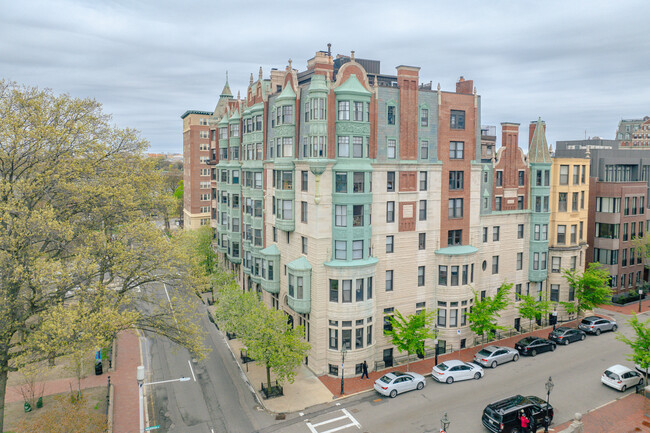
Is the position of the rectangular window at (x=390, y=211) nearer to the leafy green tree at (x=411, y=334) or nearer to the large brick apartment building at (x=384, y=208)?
the large brick apartment building at (x=384, y=208)

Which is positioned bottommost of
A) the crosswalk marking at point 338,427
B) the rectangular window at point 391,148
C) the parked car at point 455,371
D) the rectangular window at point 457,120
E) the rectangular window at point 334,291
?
the crosswalk marking at point 338,427

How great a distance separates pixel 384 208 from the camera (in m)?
40.7

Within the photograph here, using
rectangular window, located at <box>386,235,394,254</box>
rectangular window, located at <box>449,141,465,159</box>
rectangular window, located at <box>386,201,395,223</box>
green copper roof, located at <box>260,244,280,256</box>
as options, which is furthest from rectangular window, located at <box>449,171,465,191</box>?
green copper roof, located at <box>260,244,280,256</box>

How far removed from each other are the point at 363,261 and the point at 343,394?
35.4ft

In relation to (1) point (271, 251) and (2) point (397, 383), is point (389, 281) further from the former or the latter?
(1) point (271, 251)

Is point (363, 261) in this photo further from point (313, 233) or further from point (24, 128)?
point (24, 128)

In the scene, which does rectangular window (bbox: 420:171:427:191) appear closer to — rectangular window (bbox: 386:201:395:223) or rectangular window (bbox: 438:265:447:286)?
rectangular window (bbox: 386:201:395:223)

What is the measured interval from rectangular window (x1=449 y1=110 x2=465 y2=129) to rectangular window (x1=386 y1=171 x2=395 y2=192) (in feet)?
26.5

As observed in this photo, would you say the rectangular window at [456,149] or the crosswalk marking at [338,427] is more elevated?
the rectangular window at [456,149]

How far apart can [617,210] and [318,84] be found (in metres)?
46.5

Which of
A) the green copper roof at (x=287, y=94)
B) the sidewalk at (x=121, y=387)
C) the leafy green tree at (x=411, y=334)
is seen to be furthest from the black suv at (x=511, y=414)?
the green copper roof at (x=287, y=94)

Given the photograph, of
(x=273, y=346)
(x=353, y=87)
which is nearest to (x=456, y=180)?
(x=353, y=87)

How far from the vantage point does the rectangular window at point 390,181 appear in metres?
40.7

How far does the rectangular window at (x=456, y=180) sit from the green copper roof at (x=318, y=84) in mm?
15078
